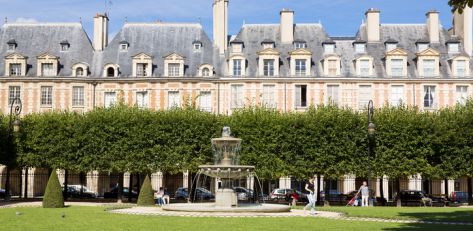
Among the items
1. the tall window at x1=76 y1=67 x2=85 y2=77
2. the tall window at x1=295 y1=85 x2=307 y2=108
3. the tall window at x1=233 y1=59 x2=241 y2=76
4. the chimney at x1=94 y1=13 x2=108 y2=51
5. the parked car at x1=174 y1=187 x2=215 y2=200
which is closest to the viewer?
the parked car at x1=174 y1=187 x2=215 y2=200

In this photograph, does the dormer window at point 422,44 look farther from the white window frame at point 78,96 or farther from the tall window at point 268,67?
the white window frame at point 78,96

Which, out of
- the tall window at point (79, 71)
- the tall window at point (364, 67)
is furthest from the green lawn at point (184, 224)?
the tall window at point (364, 67)

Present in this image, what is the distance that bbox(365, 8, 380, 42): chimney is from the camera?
170ft

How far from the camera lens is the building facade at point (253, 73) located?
4909 centimetres

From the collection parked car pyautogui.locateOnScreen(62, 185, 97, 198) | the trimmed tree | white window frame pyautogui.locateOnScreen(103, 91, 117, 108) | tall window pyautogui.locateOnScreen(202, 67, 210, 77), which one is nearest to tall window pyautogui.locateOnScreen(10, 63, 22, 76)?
white window frame pyautogui.locateOnScreen(103, 91, 117, 108)

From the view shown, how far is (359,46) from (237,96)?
1053 centimetres

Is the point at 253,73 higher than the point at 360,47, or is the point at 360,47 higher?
the point at 360,47

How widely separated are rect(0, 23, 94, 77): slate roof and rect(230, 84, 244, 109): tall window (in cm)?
1150

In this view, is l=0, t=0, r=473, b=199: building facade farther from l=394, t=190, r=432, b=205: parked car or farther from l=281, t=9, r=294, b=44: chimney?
l=394, t=190, r=432, b=205: parked car

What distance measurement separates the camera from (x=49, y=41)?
52.8 m

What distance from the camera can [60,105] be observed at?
4931cm

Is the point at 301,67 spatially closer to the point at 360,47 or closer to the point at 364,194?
the point at 360,47

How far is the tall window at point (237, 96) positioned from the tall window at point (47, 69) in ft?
44.7

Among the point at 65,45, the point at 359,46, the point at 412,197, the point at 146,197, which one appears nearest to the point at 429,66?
the point at 359,46
